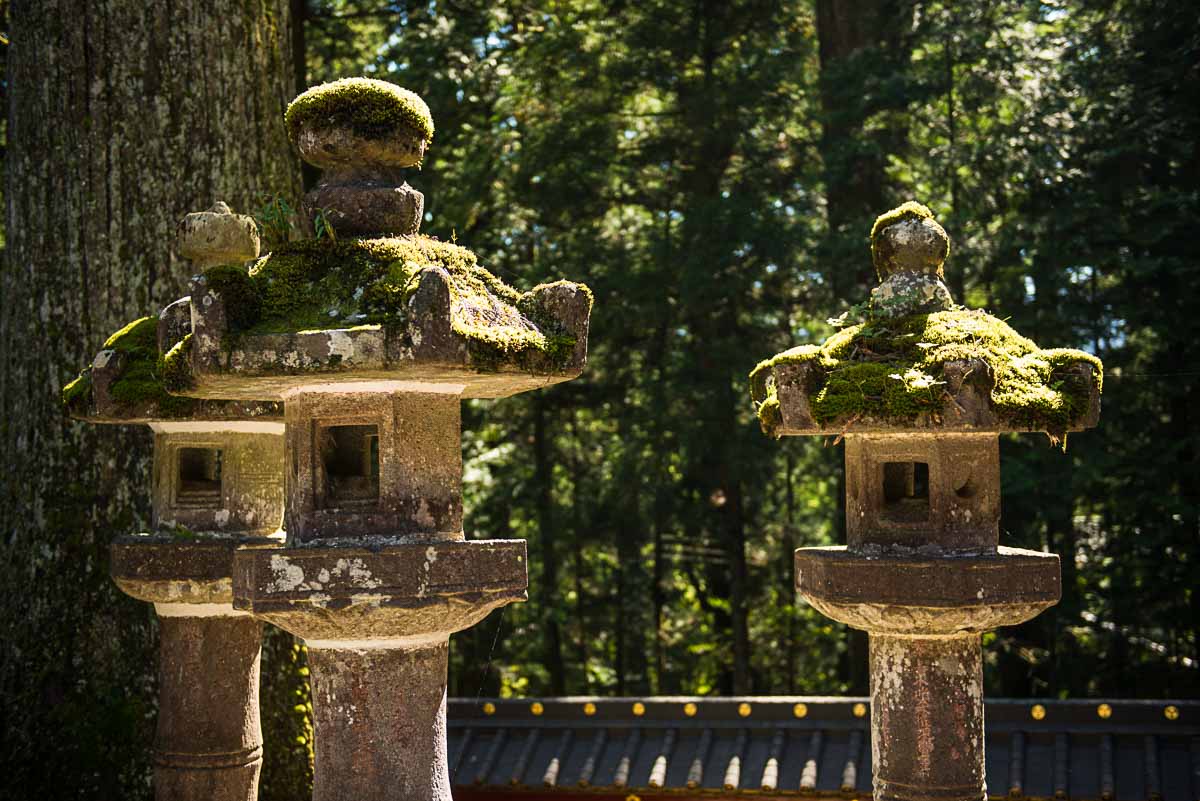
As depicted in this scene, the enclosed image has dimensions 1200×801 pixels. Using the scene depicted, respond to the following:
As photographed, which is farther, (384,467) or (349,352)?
(384,467)

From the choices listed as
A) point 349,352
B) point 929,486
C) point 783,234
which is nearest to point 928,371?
point 929,486

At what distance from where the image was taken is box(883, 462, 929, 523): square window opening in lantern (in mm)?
4902

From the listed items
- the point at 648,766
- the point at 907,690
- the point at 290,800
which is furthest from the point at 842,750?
the point at 290,800

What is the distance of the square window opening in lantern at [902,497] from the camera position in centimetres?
490

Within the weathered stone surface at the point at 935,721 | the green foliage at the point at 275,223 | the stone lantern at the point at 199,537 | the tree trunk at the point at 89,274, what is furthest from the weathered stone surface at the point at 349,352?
the tree trunk at the point at 89,274

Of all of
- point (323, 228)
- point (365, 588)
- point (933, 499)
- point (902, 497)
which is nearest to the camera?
point (365, 588)

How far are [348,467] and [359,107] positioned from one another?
1357 mm

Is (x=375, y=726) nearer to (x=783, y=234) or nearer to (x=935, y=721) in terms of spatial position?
(x=935, y=721)

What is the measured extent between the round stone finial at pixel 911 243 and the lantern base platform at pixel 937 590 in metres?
1.22

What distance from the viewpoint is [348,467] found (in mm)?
4648

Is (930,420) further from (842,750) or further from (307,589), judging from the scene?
(842,750)

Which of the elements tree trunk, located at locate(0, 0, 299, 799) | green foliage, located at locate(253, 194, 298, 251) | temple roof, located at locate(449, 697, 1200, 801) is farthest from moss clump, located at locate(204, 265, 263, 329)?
temple roof, located at locate(449, 697, 1200, 801)

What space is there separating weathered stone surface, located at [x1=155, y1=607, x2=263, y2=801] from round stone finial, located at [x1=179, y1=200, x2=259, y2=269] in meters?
1.60

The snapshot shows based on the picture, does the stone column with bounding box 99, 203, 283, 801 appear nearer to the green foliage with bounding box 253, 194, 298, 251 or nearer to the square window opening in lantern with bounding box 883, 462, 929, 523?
the green foliage with bounding box 253, 194, 298, 251
